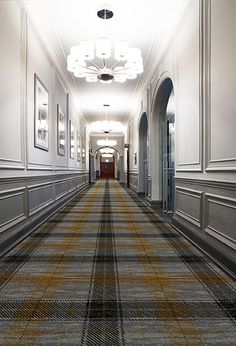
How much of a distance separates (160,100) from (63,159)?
3113mm

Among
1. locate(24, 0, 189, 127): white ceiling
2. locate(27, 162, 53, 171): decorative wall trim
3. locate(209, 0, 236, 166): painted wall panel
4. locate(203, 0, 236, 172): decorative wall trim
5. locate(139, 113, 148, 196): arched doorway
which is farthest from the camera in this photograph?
locate(139, 113, 148, 196): arched doorway

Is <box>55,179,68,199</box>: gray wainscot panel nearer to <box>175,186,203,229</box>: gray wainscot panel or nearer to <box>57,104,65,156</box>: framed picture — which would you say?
<box>57,104,65,156</box>: framed picture

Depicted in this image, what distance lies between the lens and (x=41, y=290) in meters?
2.39

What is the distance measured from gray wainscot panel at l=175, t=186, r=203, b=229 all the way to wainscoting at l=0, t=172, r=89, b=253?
2.35m

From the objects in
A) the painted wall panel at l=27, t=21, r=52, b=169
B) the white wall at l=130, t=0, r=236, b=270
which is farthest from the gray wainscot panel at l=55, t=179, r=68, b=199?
the white wall at l=130, t=0, r=236, b=270

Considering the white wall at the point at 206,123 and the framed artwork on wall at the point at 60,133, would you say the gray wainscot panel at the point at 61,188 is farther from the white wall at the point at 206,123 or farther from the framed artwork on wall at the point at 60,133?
the white wall at the point at 206,123

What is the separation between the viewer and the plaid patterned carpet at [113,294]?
5.81 ft

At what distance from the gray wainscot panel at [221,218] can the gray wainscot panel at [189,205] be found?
256 mm

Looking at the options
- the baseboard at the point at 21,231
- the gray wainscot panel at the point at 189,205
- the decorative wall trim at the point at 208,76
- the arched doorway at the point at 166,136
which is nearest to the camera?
the decorative wall trim at the point at 208,76

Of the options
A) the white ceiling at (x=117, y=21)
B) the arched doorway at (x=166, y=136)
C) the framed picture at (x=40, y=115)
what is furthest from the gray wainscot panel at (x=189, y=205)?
the white ceiling at (x=117, y=21)

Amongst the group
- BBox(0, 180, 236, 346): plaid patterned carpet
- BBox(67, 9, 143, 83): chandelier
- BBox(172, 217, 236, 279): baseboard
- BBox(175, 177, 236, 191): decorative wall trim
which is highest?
BBox(67, 9, 143, 83): chandelier

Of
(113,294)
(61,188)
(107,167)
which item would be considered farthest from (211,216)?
(107,167)

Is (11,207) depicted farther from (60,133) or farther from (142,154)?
(142,154)

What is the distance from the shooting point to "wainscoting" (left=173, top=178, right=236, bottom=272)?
111 inches
